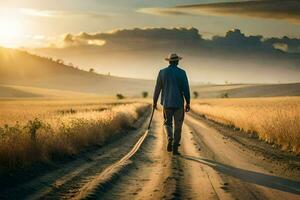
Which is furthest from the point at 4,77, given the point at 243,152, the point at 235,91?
the point at 243,152

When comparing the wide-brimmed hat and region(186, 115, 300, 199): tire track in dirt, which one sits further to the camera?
the wide-brimmed hat

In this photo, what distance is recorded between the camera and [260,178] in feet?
37.0

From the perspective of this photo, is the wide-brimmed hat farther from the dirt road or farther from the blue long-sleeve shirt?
the dirt road

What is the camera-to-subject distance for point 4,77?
199 metres

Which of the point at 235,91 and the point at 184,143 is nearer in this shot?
the point at 184,143

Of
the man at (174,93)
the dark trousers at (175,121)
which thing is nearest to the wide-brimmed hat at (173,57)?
→ the man at (174,93)

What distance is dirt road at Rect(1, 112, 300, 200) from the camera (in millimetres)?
9055

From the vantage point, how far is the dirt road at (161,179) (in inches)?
356

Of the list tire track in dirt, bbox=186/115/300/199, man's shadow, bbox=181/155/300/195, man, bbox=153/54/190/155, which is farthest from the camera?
man, bbox=153/54/190/155

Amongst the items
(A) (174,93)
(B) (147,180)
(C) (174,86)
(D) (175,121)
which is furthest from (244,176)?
(C) (174,86)

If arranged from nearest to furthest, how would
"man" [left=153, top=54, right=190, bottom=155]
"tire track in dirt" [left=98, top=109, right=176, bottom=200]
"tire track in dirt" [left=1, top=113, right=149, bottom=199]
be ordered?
"tire track in dirt" [left=1, top=113, right=149, bottom=199]
"tire track in dirt" [left=98, top=109, right=176, bottom=200]
"man" [left=153, top=54, right=190, bottom=155]

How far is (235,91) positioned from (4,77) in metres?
87.1

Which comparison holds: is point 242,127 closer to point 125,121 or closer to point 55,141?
point 125,121

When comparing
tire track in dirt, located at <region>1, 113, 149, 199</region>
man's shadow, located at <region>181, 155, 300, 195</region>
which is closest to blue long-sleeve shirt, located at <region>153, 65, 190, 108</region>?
tire track in dirt, located at <region>1, 113, 149, 199</region>
